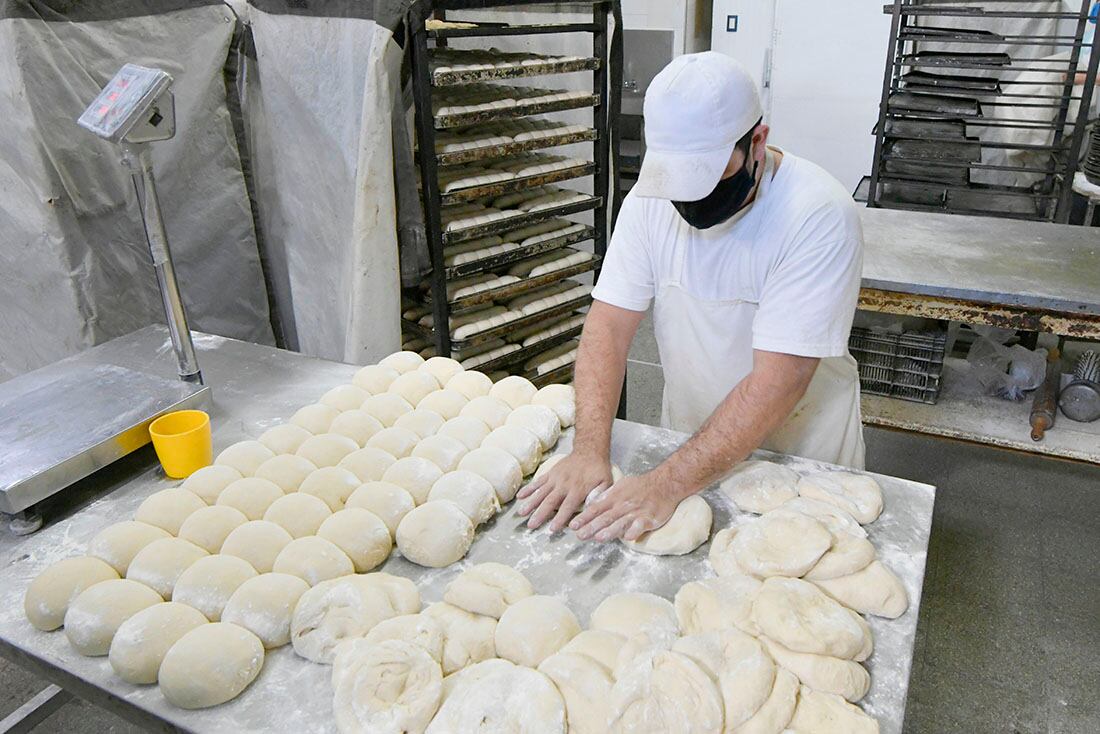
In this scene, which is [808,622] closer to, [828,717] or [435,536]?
[828,717]

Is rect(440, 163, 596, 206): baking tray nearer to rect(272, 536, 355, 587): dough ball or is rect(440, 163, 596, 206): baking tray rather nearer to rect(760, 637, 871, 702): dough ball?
rect(272, 536, 355, 587): dough ball

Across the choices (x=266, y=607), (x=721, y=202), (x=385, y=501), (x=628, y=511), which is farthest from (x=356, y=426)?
(x=721, y=202)

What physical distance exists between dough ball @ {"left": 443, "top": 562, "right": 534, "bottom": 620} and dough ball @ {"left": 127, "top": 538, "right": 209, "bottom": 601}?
0.45 m

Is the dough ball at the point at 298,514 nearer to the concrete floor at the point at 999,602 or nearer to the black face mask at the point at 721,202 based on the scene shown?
the black face mask at the point at 721,202

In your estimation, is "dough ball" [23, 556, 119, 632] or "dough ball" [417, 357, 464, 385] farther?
"dough ball" [417, 357, 464, 385]

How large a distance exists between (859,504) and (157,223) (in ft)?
5.38

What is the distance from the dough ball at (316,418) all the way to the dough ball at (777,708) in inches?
42.1

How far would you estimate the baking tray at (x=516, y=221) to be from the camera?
2.72 m

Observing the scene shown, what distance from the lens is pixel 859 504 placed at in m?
1.45

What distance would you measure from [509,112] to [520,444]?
58.2 inches

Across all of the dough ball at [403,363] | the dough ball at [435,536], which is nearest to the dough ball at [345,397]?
the dough ball at [403,363]

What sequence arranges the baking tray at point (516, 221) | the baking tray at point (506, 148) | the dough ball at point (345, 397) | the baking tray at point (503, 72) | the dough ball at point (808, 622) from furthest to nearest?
1. the baking tray at point (516, 221)
2. the baking tray at point (506, 148)
3. the baking tray at point (503, 72)
4. the dough ball at point (345, 397)
5. the dough ball at point (808, 622)

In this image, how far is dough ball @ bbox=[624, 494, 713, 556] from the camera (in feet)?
4.51

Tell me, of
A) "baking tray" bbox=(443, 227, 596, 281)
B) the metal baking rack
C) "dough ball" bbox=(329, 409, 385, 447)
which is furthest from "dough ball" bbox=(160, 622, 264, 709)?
the metal baking rack
